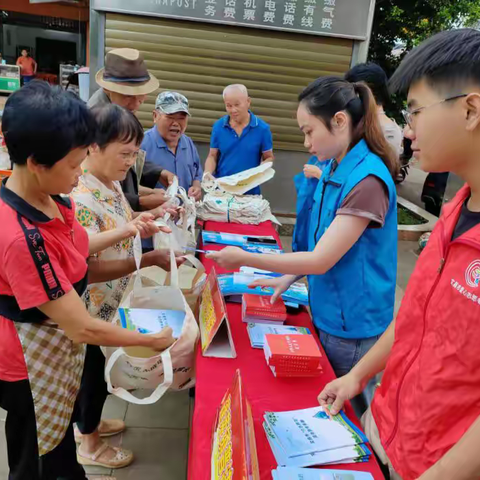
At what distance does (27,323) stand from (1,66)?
32.5 ft

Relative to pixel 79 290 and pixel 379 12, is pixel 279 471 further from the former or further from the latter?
pixel 379 12

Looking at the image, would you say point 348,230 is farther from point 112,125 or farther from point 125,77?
point 125,77

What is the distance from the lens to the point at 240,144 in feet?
12.6

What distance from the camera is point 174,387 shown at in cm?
157

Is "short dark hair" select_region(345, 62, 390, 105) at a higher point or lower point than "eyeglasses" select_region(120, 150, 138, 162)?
higher

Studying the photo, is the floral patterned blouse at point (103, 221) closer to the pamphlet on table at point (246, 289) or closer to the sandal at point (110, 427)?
the pamphlet on table at point (246, 289)

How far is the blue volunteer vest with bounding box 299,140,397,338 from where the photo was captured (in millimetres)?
1476

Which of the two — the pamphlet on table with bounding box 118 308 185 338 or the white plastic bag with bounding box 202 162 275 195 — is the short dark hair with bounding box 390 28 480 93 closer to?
the pamphlet on table with bounding box 118 308 185 338

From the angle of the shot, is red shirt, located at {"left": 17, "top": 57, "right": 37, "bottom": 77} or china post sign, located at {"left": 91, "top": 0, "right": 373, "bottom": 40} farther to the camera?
red shirt, located at {"left": 17, "top": 57, "right": 37, "bottom": 77}

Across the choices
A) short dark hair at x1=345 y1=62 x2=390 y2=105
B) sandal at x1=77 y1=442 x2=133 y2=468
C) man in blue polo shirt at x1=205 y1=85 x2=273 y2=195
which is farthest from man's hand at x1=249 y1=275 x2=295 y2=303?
man in blue polo shirt at x1=205 y1=85 x2=273 y2=195

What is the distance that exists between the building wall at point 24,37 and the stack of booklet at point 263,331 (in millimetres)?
15645

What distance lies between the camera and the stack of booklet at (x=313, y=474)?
100 centimetres

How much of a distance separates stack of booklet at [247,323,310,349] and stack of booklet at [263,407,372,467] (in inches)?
15.0

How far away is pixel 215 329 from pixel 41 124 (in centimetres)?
80
